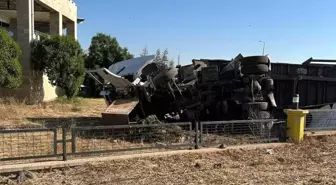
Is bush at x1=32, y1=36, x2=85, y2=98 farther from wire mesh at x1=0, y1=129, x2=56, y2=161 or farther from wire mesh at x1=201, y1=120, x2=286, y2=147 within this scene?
wire mesh at x1=201, y1=120, x2=286, y2=147

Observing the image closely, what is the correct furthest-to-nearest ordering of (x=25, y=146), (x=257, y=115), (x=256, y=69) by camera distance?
(x=256, y=69) < (x=257, y=115) < (x=25, y=146)

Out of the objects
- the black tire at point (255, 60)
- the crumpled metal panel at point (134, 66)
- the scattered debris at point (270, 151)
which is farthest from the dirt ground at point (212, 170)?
the crumpled metal panel at point (134, 66)

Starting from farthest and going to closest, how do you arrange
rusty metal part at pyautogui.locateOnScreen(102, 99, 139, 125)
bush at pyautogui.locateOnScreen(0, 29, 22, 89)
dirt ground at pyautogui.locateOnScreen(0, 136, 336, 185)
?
bush at pyautogui.locateOnScreen(0, 29, 22, 89) < rusty metal part at pyautogui.locateOnScreen(102, 99, 139, 125) < dirt ground at pyautogui.locateOnScreen(0, 136, 336, 185)

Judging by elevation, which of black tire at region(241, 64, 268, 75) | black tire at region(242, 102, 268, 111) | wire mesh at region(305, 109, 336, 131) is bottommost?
→ wire mesh at region(305, 109, 336, 131)

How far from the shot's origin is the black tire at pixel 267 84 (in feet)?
39.4

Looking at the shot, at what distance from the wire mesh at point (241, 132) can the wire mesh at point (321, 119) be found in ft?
6.19

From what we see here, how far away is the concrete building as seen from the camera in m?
22.6

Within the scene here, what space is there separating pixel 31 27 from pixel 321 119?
1736 centimetres

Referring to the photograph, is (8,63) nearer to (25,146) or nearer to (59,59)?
(59,59)

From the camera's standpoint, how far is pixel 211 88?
1288cm

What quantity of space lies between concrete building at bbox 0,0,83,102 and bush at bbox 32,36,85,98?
0.56 metres

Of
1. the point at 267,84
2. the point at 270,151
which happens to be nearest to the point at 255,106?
the point at 267,84

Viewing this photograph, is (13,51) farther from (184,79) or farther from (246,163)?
(246,163)

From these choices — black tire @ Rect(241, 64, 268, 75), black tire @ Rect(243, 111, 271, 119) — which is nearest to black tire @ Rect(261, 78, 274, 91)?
black tire @ Rect(241, 64, 268, 75)
